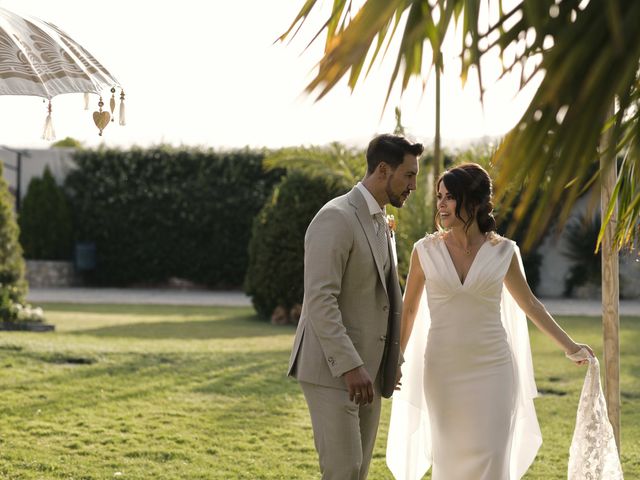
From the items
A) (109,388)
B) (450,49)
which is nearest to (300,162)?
(109,388)

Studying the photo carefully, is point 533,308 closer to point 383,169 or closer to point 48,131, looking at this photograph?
point 383,169

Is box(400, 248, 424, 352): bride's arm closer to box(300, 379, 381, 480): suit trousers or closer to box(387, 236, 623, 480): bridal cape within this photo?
box(387, 236, 623, 480): bridal cape

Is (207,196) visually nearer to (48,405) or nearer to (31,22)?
(48,405)

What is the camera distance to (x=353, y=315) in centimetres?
388

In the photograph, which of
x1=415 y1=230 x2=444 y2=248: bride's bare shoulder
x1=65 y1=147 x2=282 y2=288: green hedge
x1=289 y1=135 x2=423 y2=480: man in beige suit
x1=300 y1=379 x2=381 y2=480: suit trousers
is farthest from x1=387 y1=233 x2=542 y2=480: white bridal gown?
x1=65 y1=147 x2=282 y2=288: green hedge

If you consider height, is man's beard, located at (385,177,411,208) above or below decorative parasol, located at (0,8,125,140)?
below

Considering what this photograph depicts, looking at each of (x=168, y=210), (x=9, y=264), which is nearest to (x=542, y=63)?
(x=9, y=264)

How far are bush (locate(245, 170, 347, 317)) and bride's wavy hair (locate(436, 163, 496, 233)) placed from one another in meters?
9.85

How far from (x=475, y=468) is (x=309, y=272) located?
1281mm

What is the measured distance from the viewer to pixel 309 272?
12.4 feet

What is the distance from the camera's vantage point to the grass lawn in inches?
251

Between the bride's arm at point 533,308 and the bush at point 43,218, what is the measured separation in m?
19.2

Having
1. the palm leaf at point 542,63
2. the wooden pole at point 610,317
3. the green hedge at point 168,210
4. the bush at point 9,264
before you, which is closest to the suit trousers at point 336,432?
the wooden pole at point 610,317

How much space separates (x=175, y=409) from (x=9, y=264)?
612cm
